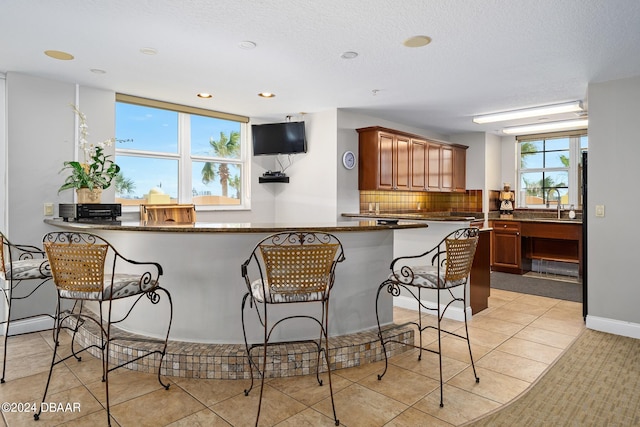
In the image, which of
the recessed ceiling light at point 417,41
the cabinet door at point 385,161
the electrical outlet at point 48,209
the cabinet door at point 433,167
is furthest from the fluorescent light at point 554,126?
the electrical outlet at point 48,209

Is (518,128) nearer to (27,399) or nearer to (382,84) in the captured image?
(382,84)

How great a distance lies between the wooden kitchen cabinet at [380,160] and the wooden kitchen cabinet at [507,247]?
6.90ft

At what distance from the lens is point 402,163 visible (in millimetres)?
5816

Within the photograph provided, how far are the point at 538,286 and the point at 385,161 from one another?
9.38 ft

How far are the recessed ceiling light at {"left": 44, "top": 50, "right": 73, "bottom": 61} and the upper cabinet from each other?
11.5 ft

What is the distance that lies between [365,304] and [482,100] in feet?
10.4

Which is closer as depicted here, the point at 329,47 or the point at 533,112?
the point at 329,47

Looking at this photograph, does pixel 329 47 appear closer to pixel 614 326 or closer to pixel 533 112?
pixel 533 112

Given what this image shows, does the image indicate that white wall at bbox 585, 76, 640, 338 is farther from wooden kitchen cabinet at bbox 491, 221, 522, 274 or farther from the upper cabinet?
wooden kitchen cabinet at bbox 491, 221, 522, 274

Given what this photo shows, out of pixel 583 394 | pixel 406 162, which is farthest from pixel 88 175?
pixel 583 394

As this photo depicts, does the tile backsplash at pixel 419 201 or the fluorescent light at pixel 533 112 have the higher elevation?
the fluorescent light at pixel 533 112

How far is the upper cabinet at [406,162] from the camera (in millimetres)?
5441

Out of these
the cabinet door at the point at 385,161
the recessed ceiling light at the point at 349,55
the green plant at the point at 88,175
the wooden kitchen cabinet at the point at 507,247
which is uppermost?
the recessed ceiling light at the point at 349,55

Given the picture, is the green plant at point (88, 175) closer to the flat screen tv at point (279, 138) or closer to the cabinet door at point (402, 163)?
the flat screen tv at point (279, 138)
